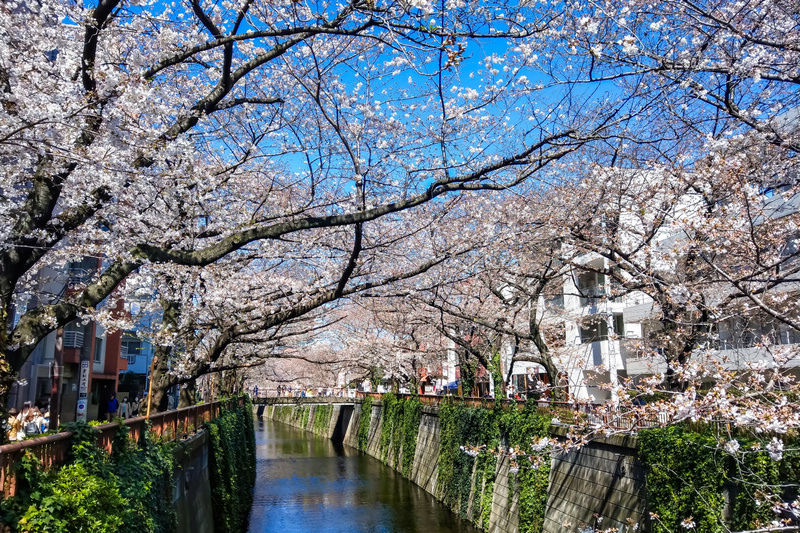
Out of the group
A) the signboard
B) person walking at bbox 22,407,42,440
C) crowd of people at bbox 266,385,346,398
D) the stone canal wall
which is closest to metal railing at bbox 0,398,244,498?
person walking at bbox 22,407,42,440

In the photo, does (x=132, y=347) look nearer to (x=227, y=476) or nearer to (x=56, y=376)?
(x=56, y=376)

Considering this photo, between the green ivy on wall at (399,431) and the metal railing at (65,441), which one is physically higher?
the metal railing at (65,441)

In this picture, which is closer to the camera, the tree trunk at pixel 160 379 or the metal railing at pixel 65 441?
the metal railing at pixel 65 441

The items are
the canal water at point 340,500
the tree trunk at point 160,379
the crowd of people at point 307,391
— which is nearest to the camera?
the tree trunk at point 160,379

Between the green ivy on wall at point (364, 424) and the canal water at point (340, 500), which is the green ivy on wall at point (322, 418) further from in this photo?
the canal water at point (340, 500)

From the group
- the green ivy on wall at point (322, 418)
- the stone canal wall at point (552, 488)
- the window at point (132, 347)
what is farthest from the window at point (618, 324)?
the window at point (132, 347)

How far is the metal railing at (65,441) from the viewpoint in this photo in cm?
492

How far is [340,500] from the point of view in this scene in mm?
25719

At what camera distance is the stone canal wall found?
12266 millimetres

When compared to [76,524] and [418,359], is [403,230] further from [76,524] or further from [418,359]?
[418,359]

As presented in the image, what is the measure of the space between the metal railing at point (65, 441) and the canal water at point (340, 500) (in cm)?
956

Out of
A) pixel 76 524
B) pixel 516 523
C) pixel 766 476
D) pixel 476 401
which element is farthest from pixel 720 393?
pixel 476 401

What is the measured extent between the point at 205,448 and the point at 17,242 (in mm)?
11931

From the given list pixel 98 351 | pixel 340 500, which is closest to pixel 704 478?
pixel 340 500
